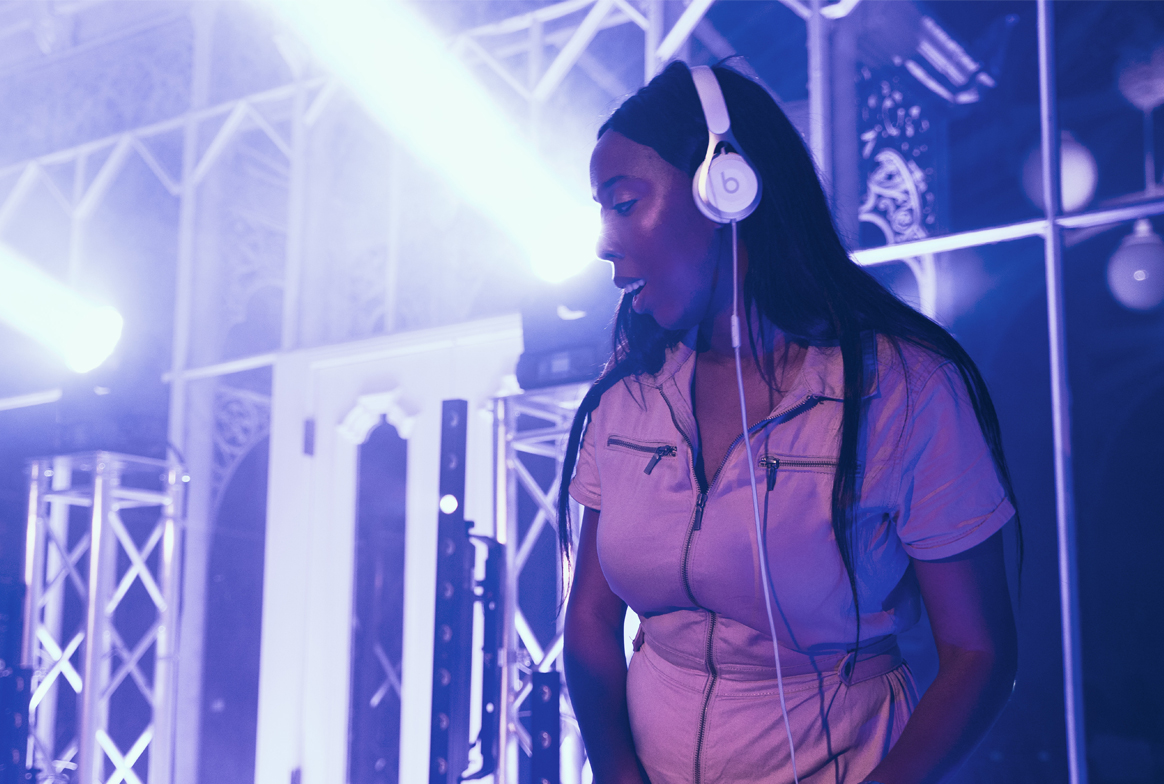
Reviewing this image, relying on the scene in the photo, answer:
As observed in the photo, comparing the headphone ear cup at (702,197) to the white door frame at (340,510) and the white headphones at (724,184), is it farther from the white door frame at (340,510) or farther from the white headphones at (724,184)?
the white door frame at (340,510)

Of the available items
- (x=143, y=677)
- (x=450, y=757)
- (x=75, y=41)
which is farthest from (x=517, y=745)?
(x=75, y=41)

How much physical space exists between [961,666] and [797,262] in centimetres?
47

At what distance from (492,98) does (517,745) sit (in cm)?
312

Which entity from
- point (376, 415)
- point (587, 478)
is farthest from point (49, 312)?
point (587, 478)

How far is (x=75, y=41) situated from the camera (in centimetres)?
593

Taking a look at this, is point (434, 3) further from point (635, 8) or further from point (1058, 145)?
point (1058, 145)

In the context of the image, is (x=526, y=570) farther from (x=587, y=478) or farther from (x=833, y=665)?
(x=833, y=665)

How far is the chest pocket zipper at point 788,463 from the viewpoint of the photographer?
917 mm

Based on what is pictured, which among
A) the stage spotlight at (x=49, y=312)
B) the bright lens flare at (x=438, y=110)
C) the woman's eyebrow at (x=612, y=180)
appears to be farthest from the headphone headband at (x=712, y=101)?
the stage spotlight at (x=49, y=312)

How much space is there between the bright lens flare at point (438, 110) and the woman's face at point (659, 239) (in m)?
3.02

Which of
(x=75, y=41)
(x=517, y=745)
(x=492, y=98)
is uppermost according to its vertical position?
(x=75, y=41)

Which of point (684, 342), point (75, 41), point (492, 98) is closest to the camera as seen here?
point (684, 342)

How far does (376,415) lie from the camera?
459 cm

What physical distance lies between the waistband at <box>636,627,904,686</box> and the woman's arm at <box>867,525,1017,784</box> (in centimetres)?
7
